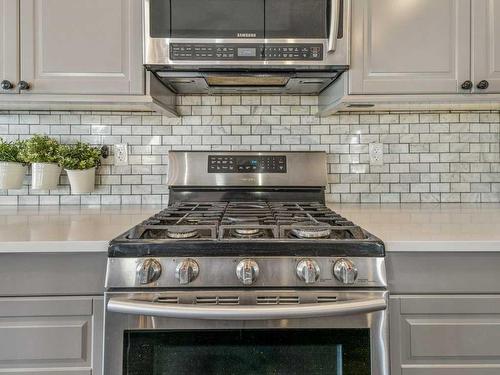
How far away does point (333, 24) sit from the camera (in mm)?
1420

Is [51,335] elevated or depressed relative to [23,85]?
depressed

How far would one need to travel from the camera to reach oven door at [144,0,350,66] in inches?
55.8

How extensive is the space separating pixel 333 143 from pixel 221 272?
107cm

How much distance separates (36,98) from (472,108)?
6.30 feet

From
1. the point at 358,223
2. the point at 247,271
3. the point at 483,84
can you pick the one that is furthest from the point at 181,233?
the point at 483,84

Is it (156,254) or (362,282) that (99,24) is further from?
(362,282)

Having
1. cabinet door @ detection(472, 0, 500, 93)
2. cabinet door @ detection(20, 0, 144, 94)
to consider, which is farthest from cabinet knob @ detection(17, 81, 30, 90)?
cabinet door @ detection(472, 0, 500, 93)

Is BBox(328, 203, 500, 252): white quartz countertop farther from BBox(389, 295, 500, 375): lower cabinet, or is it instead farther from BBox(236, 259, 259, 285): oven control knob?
BBox(236, 259, 259, 285): oven control knob

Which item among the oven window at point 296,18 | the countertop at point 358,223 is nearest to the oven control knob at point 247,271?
the countertop at point 358,223

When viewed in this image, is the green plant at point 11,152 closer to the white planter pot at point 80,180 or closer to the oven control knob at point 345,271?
the white planter pot at point 80,180

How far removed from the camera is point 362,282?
3.34ft

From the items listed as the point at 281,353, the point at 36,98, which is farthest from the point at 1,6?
the point at 281,353

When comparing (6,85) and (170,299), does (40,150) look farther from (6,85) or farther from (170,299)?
(170,299)

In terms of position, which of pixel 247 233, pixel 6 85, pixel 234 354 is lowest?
pixel 234 354
